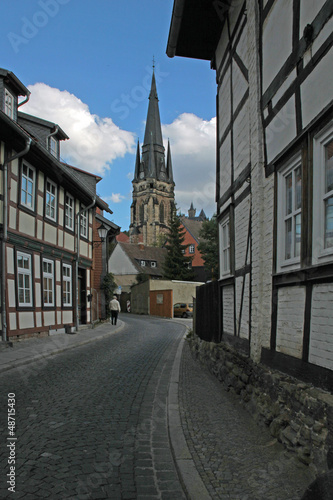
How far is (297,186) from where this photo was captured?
16.0ft

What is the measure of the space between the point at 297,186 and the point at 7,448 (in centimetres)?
409

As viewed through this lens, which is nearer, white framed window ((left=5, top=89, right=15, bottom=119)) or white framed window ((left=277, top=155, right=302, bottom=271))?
white framed window ((left=277, top=155, right=302, bottom=271))

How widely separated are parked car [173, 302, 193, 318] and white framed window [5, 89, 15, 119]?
2469 cm

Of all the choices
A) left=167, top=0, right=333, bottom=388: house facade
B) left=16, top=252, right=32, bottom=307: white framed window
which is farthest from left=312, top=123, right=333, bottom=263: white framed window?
left=16, top=252, right=32, bottom=307: white framed window

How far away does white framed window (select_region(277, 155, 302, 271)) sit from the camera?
4805mm

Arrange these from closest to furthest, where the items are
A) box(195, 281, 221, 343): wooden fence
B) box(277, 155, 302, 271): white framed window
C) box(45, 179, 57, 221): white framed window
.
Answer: box(277, 155, 302, 271): white framed window, box(195, 281, 221, 343): wooden fence, box(45, 179, 57, 221): white framed window

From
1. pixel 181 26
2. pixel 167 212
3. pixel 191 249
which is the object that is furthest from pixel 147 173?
pixel 181 26

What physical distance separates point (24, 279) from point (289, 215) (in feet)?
32.8

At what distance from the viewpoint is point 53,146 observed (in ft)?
55.1

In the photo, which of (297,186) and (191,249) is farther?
(191,249)

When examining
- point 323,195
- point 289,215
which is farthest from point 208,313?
point 323,195

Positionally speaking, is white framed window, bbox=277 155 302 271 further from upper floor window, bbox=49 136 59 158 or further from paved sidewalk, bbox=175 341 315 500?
upper floor window, bbox=49 136 59 158

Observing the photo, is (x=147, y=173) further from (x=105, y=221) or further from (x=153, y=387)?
(x=153, y=387)

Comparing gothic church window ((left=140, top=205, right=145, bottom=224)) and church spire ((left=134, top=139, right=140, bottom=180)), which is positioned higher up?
church spire ((left=134, top=139, right=140, bottom=180))
